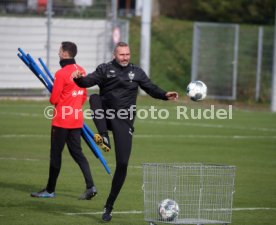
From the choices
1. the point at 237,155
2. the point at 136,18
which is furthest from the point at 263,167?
the point at 136,18

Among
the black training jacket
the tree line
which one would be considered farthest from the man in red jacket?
the tree line

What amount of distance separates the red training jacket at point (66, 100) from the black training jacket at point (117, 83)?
156cm

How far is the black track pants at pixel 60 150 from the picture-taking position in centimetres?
1338

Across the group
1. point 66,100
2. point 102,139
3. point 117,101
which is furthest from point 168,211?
point 66,100

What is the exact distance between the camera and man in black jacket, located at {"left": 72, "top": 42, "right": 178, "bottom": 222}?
456 inches

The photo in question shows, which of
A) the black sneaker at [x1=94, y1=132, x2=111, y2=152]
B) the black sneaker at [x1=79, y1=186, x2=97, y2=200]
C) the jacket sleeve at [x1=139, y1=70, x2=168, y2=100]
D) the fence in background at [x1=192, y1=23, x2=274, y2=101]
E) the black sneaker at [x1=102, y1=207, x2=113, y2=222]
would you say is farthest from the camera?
the fence in background at [x1=192, y1=23, x2=274, y2=101]

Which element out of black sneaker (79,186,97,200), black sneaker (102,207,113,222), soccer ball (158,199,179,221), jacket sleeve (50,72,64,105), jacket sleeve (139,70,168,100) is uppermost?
jacket sleeve (139,70,168,100)

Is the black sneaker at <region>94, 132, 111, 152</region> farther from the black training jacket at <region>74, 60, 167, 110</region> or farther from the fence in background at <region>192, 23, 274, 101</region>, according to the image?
the fence in background at <region>192, 23, 274, 101</region>

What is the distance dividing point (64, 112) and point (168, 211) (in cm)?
327

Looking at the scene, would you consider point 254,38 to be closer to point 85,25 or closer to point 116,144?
point 85,25

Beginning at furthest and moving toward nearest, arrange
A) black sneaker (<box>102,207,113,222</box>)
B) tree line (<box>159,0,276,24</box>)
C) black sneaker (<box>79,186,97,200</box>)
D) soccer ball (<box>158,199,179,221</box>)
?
1. tree line (<box>159,0,276,24</box>)
2. black sneaker (<box>79,186,97,200</box>)
3. black sneaker (<box>102,207,113,222</box>)
4. soccer ball (<box>158,199,179,221</box>)

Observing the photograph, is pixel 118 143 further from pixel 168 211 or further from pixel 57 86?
pixel 57 86

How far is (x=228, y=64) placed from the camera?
37.4 metres

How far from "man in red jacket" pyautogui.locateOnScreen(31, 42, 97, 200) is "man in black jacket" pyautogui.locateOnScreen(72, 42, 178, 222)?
1.58m
